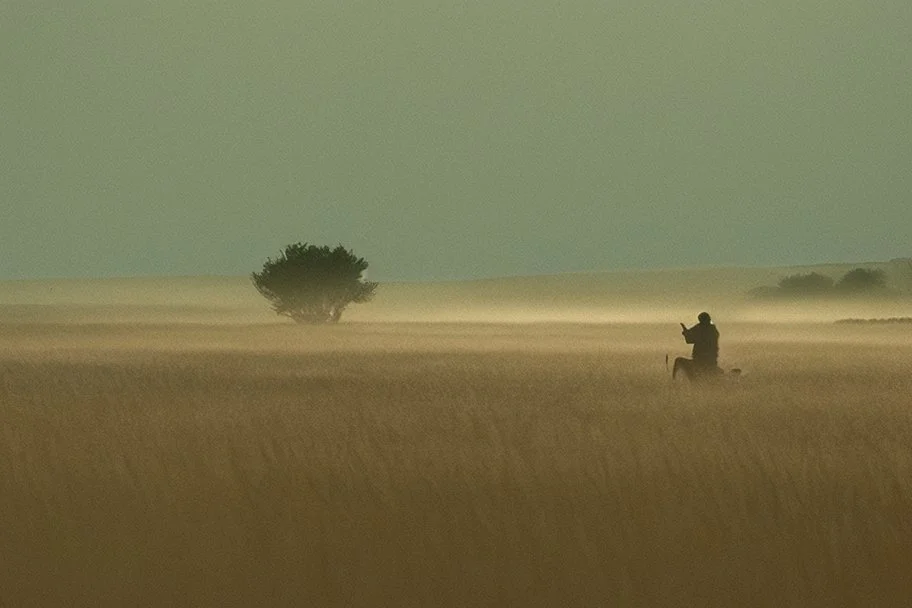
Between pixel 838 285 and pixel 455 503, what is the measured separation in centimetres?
9205

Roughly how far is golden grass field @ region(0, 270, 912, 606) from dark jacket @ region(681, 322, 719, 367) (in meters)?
2.81

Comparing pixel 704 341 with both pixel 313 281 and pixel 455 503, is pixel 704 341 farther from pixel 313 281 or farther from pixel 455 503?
pixel 313 281

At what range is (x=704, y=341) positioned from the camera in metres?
20.9

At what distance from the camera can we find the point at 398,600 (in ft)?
21.0

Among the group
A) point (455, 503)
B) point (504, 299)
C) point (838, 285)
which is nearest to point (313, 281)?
point (838, 285)

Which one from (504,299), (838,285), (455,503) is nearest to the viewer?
(455,503)

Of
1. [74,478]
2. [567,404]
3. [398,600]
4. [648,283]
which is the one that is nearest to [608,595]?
[398,600]

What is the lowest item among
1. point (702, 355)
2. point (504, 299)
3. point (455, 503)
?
point (455, 503)

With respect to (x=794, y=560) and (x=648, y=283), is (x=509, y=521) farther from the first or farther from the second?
(x=648, y=283)

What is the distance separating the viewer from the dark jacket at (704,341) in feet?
67.9

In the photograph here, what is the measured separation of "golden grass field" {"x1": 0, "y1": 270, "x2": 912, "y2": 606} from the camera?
21.8ft

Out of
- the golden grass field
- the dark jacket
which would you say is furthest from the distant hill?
the golden grass field

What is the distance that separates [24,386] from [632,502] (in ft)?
51.8

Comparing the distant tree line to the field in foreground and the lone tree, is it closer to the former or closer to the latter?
the lone tree
